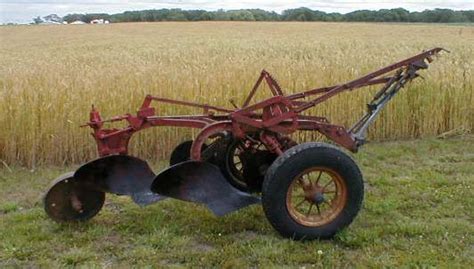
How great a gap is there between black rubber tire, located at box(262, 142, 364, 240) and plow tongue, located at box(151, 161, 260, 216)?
0.28 meters

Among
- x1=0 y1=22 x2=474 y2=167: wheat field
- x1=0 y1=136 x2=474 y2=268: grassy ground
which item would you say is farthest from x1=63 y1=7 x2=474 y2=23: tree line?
x1=0 y1=136 x2=474 y2=268: grassy ground

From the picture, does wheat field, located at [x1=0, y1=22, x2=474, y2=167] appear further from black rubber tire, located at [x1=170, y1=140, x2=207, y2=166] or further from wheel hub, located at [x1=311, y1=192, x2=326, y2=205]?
wheel hub, located at [x1=311, y1=192, x2=326, y2=205]

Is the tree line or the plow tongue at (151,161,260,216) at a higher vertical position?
the tree line

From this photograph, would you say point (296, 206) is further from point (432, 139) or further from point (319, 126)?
point (432, 139)

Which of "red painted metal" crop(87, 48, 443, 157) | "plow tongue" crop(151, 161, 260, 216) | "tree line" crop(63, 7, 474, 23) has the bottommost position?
"plow tongue" crop(151, 161, 260, 216)

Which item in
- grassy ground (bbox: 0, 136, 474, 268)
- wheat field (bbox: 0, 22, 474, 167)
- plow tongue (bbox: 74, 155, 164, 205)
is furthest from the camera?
wheat field (bbox: 0, 22, 474, 167)

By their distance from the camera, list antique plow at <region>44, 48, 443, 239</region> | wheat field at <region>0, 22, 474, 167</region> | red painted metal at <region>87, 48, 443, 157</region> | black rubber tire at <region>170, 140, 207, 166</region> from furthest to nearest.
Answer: wheat field at <region>0, 22, 474, 167</region>, black rubber tire at <region>170, 140, 207, 166</region>, red painted metal at <region>87, 48, 443, 157</region>, antique plow at <region>44, 48, 443, 239</region>

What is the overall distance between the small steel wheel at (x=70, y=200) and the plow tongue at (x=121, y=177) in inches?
4.1

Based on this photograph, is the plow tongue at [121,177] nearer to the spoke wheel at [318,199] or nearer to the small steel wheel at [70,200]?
the small steel wheel at [70,200]

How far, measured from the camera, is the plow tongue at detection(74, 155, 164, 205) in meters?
4.07

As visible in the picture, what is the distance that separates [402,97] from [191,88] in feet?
9.20

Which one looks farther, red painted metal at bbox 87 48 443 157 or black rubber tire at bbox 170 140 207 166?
black rubber tire at bbox 170 140 207 166

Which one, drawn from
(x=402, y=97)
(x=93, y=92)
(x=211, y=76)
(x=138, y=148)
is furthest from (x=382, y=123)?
(x=93, y=92)

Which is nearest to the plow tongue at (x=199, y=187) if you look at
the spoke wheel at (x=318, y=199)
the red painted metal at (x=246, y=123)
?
the red painted metal at (x=246, y=123)
